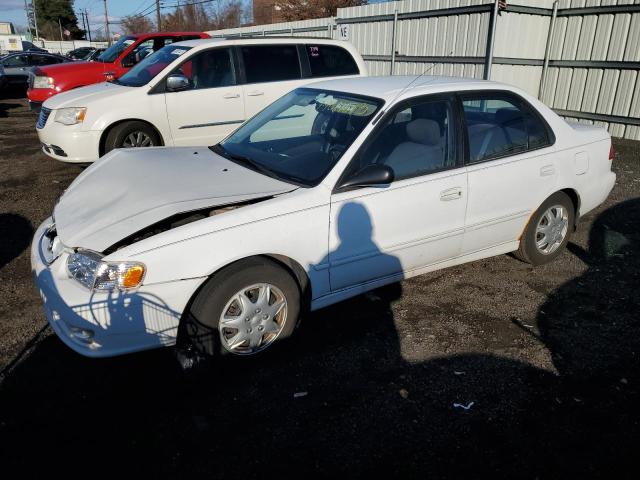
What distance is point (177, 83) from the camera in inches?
271

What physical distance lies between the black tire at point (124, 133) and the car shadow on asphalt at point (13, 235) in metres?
1.53

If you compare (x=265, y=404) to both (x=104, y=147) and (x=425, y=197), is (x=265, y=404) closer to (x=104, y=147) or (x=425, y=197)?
(x=425, y=197)

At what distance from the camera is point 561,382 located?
3141 mm

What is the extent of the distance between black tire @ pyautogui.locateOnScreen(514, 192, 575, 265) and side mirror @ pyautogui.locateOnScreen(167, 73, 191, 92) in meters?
4.75

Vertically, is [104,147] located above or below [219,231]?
below

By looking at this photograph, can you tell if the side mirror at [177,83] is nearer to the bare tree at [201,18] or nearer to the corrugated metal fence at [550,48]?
the corrugated metal fence at [550,48]

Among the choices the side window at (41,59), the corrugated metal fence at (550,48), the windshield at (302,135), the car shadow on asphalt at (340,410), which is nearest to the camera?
the car shadow on asphalt at (340,410)

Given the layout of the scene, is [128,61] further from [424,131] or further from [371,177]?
Result: [371,177]

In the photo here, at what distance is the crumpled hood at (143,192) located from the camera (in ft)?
9.83

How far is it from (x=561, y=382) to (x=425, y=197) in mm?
1444

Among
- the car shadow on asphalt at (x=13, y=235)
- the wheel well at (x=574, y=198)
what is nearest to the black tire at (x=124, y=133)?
the car shadow on asphalt at (x=13, y=235)

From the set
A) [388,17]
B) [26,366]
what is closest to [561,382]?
[26,366]

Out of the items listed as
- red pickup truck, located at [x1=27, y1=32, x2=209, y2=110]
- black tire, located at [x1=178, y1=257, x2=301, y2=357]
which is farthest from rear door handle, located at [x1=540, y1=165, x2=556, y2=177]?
red pickup truck, located at [x1=27, y1=32, x2=209, y2=110]

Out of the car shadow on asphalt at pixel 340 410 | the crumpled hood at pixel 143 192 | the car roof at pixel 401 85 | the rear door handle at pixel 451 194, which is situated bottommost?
the car shadow on asphalt at pixel 340 410
